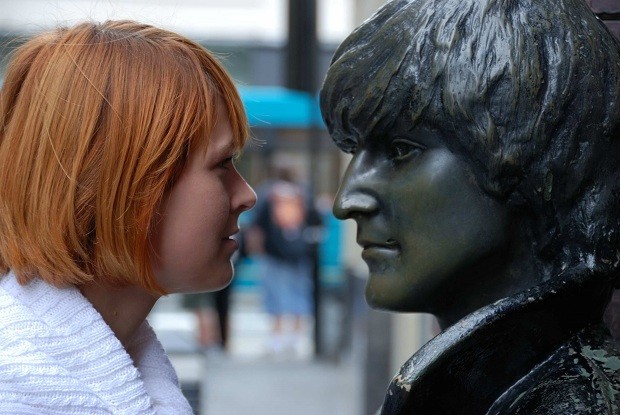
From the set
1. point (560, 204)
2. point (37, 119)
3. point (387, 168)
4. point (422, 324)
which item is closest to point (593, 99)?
point (560, 204)

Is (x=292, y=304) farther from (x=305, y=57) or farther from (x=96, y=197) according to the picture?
(x=96, y=197)

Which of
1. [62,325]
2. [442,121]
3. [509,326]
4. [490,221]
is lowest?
[62,325]

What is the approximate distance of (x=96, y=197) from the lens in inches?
59.4

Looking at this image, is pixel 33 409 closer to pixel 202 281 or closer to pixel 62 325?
pixel 62 325

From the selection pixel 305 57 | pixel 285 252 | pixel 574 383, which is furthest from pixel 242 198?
pixel 285 252

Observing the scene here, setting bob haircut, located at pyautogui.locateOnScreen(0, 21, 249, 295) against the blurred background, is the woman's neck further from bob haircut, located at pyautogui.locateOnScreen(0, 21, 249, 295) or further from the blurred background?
the blurred background

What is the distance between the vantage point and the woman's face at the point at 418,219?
49.6 inches

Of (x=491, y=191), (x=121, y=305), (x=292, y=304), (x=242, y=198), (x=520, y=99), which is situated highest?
(x=520, y=99)

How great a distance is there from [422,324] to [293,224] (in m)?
5.40

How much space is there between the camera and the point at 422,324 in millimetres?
4301

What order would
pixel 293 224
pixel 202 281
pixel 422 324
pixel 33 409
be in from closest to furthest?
pixel 33 409 < pixel 202 281 < pixel 422 324 < pixel 293 224

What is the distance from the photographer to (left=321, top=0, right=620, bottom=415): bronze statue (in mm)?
1206

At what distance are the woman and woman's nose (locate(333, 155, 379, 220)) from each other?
308 mm

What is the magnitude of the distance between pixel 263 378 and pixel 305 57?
10.3ft
